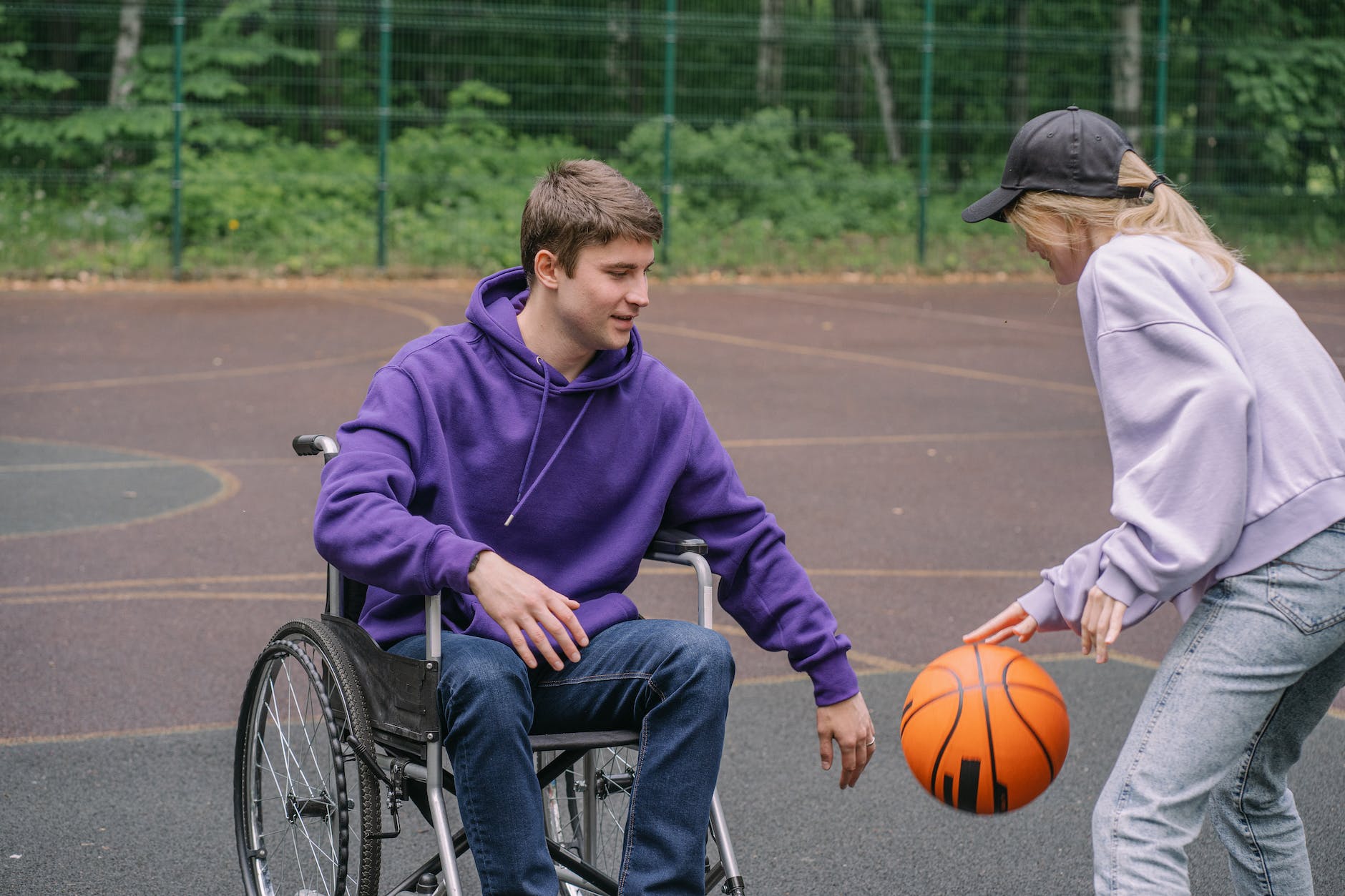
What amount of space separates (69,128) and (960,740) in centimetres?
1757

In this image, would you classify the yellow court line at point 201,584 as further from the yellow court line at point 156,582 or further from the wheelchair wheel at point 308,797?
the wheelchair wheel at point 308,797

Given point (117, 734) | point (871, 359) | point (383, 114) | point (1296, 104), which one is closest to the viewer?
point (117, 734)

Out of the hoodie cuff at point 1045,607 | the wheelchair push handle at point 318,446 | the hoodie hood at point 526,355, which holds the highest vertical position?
the hoodie hood at point 526,355

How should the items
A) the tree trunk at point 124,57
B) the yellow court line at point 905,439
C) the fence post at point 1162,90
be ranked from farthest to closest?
the fence post at point 1162,90 → the tree trunk at point 124,57 → the yellow court line at point 905,439

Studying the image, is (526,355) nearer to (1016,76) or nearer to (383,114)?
(383,114)

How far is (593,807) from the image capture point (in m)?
3.41

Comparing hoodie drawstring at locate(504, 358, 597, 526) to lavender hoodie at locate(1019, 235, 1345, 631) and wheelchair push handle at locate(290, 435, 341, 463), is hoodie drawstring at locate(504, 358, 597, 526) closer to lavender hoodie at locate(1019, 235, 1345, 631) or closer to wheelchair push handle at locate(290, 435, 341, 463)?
wheelchair push handle at locate(290, 435, 341, 463)

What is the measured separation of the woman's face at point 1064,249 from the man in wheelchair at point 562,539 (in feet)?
2.48

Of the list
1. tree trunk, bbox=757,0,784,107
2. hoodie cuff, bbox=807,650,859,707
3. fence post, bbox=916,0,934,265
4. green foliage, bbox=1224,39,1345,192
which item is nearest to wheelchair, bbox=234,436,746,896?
hoodie cuff, bbox=807,650,859,707

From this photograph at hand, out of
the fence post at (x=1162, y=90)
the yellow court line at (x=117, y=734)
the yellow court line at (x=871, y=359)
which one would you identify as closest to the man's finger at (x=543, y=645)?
the yellow court line at (x=117, y=734)

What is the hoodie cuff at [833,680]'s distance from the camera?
128 inches

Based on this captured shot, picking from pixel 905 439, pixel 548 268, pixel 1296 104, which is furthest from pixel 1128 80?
pixel 548 268

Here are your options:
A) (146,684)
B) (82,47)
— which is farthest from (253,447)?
(82,47)

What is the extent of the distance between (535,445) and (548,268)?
0.36 m
